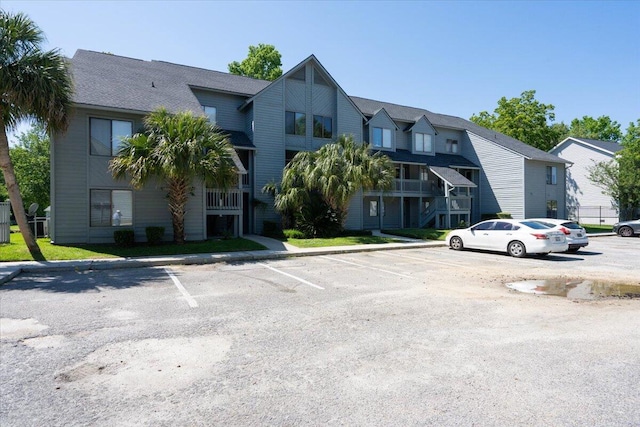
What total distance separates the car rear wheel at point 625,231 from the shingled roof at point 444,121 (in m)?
8.23

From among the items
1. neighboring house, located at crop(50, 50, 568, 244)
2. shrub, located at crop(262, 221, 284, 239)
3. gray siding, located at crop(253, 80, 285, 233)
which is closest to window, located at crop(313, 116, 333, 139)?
neighboring house, located at crop(50, 50, 568, 244)

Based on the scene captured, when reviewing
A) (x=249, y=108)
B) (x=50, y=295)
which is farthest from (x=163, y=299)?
(x=249, y=108)

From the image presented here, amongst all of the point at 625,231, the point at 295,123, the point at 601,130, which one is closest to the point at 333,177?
the point at 295,123

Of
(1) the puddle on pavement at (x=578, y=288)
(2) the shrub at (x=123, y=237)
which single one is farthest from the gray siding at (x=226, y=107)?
(1) the puddle on pavement at (x=578, y=288)

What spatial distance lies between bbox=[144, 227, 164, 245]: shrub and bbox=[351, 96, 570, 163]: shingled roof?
19286mm

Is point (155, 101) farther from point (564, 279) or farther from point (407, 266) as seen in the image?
point (564, 279)

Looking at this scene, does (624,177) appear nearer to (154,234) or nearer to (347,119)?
(347,119)

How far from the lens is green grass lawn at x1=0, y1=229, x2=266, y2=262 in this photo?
14.1 m

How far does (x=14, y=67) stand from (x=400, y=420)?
16251 mm

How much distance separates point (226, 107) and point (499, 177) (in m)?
23.4

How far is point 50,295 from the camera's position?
8.62 m

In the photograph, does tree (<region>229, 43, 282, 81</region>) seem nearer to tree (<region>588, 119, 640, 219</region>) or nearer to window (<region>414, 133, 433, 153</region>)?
window (<region>414, 133, 433, 153</region>)

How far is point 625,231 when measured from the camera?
26.0 metres

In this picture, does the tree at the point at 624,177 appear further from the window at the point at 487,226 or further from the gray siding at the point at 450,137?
the window at the point at 487,226
